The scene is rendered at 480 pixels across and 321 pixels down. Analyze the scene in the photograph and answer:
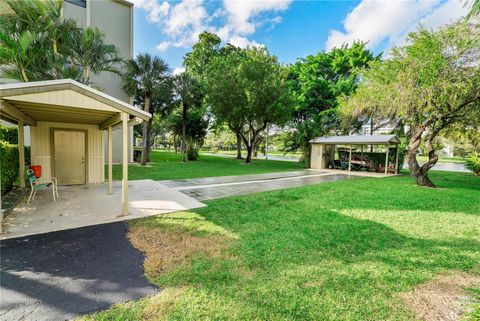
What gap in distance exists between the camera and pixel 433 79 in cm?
798

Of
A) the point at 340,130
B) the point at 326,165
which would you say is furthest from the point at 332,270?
the point at 340,130

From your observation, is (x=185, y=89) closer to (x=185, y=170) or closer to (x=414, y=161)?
(x=185, y=170)

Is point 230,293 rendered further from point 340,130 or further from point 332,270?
point 340,130

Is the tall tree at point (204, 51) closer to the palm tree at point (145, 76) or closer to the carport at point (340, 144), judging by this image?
the carport at point (340, 144)

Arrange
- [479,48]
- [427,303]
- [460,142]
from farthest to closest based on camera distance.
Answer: [460,142] < [479,48] < [427,303]

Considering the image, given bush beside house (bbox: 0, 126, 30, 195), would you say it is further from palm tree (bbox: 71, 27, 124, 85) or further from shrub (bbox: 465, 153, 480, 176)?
shrub (bbox: 465, 153, 480, 176)

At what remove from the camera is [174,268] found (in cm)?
302

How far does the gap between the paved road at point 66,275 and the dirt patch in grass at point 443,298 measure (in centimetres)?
290

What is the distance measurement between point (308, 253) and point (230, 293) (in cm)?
155

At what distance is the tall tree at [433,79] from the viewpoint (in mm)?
7816

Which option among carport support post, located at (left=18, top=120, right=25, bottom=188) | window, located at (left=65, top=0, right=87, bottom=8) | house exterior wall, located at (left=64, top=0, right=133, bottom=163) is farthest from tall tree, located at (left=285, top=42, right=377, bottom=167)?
carport support post, located at (left=18, top=120, right=25, bottom=188)

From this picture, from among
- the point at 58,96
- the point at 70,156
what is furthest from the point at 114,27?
the point at 58,96

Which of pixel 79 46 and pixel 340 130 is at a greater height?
pixel 79 46

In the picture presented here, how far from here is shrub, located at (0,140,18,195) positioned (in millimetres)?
6047
